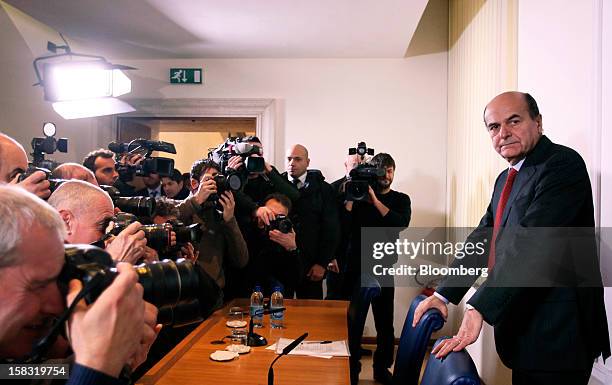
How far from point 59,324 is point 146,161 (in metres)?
1.77

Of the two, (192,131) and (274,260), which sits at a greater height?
(192,131)

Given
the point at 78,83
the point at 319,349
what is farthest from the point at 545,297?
the point at 78,83

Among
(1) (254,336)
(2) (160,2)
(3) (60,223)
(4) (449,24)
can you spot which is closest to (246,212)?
(1) (254,336)

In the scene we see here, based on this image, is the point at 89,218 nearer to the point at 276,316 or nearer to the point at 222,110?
the point at 276,316

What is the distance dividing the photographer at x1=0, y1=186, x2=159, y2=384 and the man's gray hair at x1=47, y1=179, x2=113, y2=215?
78cm

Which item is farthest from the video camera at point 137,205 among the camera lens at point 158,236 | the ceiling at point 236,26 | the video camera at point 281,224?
the ceiling at point 236,26

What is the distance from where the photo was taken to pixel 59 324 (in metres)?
0.69

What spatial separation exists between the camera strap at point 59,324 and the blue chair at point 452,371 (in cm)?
70

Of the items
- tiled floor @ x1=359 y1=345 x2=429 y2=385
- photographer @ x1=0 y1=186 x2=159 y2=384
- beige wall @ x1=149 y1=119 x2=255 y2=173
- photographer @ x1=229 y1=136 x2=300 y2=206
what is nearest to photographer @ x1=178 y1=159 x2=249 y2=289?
photographer @ x1=229 y1=136 x2=300 y2=206

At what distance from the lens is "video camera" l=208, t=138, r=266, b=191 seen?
8.82 ft

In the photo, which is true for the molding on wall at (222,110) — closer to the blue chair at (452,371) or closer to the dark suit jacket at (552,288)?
the dark suit jacket at (552,288)

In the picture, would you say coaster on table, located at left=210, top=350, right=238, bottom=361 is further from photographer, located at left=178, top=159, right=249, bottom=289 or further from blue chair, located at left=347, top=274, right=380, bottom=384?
photographer, located at left=178, top=159, right=249, bottom=289

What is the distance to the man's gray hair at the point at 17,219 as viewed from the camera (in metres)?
0.69

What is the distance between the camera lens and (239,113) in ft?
15.4
